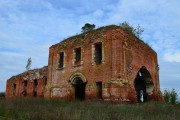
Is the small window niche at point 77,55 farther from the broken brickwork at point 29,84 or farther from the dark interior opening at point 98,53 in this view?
the broken brickwork at point 29,84

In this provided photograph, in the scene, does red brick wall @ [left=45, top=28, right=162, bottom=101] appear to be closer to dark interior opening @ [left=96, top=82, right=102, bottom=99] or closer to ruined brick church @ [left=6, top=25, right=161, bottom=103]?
ruined brick church @ [left=6, top=25, right=161, bottom=103]

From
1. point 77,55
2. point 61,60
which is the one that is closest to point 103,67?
point 77,55

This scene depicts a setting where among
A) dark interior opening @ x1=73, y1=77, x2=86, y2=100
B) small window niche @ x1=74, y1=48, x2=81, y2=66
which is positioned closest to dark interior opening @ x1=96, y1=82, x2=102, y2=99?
dark interior opening @ x1=73, y1=77, x2=86, y2=100

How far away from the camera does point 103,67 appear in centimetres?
1585

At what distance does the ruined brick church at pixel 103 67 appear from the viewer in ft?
49.9

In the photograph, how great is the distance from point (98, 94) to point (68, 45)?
5822 mm

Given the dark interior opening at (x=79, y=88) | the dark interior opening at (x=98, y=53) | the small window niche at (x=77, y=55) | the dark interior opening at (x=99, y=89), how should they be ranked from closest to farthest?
the dark interior opening at (x=99, y=89), the dark interior opening at (x=98, y=53), the dark interior opening at (x=79, y=88), the small window niche at (x=77, y=55)

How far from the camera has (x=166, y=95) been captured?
2467cm

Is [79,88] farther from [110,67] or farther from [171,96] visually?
[171,96]

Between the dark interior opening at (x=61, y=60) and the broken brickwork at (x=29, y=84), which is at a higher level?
the dark interior opening at (x=61, y=60)

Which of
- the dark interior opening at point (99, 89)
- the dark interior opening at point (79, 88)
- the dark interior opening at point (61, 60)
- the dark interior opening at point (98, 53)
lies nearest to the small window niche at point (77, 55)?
the dark interior opening at point (79, 88)

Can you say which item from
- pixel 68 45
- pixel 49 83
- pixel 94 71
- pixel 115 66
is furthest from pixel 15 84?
pixel 115 66

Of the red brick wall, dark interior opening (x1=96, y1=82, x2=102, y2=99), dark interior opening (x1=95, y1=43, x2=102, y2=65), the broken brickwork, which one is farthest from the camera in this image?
the broken brickwork

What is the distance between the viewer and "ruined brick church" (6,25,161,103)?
15.2 metres
